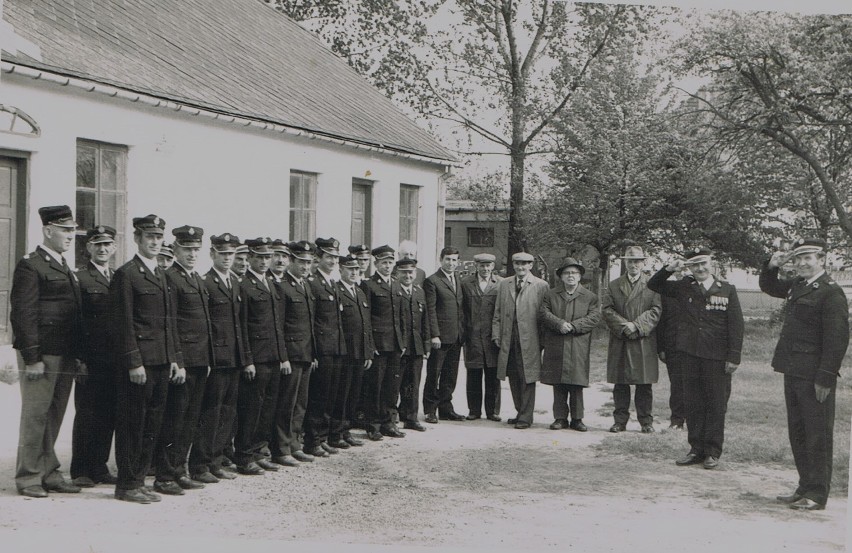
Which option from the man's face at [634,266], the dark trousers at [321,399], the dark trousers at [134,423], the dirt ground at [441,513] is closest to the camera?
the dirt ground at [441,513]

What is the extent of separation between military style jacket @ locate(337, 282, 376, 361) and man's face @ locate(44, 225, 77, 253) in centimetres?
230

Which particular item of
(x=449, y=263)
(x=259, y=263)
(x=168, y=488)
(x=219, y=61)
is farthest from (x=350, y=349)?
(x=219, y=61)

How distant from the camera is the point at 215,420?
5844mm

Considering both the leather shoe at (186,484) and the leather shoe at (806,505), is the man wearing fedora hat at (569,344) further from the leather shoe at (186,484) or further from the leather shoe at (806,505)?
the leather shoe at (186,484)

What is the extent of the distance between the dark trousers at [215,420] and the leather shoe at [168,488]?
0.28 metres

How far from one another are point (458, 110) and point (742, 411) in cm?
296

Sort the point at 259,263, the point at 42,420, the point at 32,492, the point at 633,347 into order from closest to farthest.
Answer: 1. the point at 32,492
2. the point at 42,420
3. the point at 259,263
4. the point at 633,347

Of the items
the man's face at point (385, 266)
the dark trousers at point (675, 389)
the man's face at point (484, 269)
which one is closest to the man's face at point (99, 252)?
the man's face at point (385, 266)

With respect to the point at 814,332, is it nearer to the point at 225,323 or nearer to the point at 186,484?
the point at 225,323

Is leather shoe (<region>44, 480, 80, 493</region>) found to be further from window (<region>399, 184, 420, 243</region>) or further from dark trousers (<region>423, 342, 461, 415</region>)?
window (<region>399, 184, 420, 243</region>)

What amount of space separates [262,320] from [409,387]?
209 cm

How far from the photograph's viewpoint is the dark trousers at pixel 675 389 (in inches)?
307

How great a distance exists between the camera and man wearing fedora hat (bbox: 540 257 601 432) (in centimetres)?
794

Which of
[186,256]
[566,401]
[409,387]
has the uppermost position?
[186,256]
